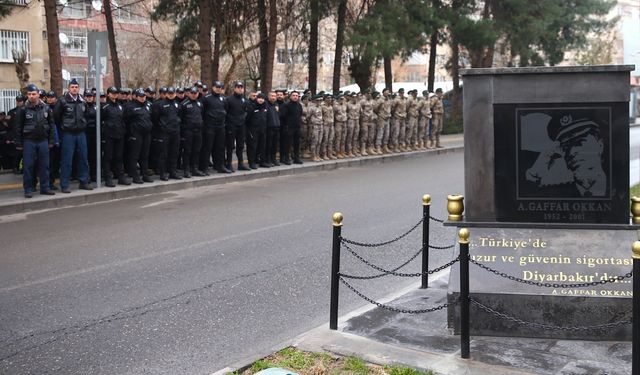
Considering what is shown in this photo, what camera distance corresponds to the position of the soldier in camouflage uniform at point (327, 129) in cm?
2125

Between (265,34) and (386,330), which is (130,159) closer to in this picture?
(386,330)

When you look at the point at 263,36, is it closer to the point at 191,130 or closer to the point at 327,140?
the point at 327,140

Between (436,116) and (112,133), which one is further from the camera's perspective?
(436,116)

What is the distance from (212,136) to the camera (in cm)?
1769

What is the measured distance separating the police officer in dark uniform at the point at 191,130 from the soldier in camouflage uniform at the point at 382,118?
746cm

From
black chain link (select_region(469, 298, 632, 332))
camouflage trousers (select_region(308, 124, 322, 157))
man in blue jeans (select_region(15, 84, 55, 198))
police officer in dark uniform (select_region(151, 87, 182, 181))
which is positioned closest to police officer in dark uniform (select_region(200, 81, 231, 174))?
police officer in dark uniform (select_region(151, 87, 182, 181))

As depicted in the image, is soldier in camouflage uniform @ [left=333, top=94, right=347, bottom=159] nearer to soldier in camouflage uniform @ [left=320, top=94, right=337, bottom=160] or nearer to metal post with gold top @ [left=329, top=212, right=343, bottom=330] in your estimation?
soldier in camouflage uniform @ [left=320, top=94, right=337, bottom=160]

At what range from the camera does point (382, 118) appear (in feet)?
77.6

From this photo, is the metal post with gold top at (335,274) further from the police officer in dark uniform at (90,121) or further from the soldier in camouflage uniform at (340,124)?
the soldier in camouflage uniform at (340,124)

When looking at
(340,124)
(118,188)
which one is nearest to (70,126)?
(118,188)

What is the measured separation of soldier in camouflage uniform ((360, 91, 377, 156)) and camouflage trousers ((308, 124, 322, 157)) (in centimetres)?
201

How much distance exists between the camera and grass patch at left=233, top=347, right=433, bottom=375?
5.41 metres

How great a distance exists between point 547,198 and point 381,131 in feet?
56.1

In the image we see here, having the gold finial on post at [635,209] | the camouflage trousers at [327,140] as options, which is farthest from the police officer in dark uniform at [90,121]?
the gold finial on post at [635,209]
